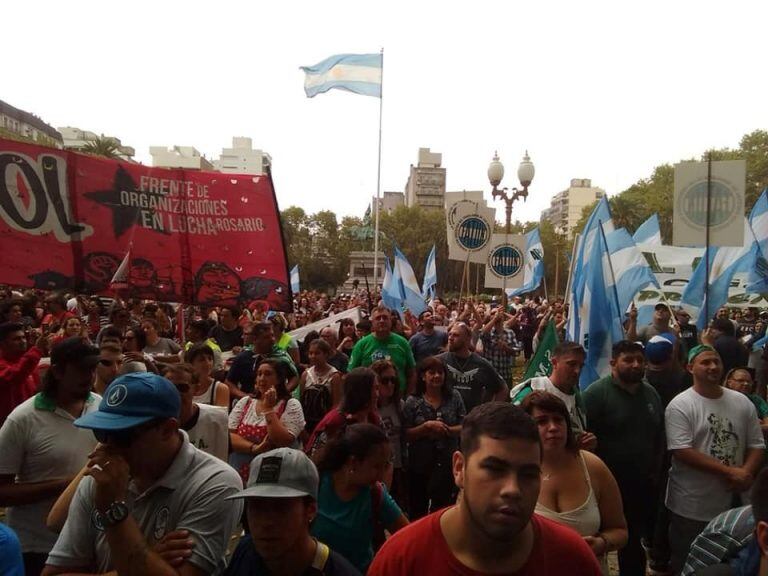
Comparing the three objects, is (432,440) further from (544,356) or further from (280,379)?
(544,356)

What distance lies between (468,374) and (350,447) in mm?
2818

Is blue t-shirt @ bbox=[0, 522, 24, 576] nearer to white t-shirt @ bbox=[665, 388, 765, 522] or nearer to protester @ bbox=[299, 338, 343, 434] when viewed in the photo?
protester @ bbox=[299, 338, 343, 434]

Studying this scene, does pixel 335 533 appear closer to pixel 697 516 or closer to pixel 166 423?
pixel 166 423

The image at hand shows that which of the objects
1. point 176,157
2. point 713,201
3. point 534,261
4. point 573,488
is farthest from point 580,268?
point 176,157

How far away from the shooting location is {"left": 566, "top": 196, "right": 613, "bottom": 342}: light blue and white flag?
707cm

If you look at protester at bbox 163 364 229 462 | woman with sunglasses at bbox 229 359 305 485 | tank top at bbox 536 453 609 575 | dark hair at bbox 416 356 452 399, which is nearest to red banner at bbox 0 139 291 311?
dark hair at bbox 416 356 452 399

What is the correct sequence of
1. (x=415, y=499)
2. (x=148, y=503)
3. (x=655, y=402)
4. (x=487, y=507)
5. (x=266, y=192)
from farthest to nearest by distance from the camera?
(x=266, y=192), (x=415, y=499), (x=655, y=402), (x=148, y=503), (x=487, y=507)

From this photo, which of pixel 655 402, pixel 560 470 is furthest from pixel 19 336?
pixel 655 402

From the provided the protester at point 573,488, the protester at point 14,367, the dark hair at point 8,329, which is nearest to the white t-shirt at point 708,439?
the protester at point 573,488

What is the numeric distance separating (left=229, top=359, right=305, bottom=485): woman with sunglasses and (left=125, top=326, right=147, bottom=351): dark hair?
7.53 ft

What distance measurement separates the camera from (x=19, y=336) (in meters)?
4.62

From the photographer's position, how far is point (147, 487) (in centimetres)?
215

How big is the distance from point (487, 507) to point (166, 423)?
3.42 ft

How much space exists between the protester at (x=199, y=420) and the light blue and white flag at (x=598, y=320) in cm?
388
